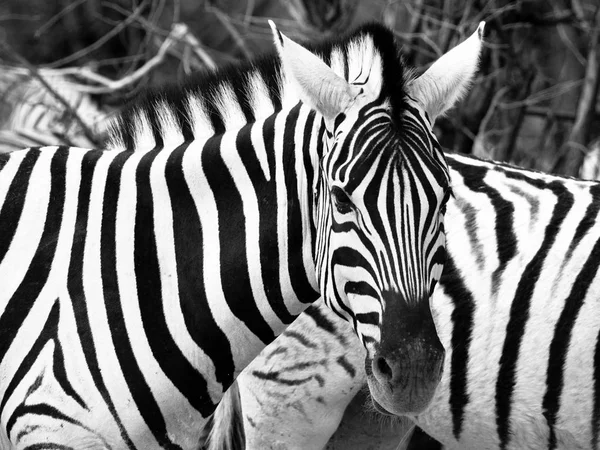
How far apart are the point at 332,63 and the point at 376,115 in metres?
0.48

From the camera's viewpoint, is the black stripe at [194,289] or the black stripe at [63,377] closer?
the black stripe at [63,377]

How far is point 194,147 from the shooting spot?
326cm

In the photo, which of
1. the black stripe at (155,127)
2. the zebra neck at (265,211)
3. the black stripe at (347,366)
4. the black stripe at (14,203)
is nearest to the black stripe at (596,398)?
the black stripe at (347,366)

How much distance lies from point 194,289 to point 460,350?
1394 mm

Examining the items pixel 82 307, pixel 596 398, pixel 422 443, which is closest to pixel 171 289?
pixel 82 307

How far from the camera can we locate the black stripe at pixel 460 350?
13.1ft

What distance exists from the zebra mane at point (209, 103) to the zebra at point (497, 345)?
0.98m

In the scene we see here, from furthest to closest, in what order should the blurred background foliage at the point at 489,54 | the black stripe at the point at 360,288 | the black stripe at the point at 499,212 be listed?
the blurred background foliage at the point at 489,54, the black stripe at the point at 499,212, the black stripe at the point at 360,288

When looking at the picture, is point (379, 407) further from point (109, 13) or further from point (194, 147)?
point (109, 13)

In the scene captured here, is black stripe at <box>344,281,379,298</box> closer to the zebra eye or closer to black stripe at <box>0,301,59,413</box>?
the zebra eye

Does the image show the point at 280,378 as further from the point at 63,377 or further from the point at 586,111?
the point at 586,111

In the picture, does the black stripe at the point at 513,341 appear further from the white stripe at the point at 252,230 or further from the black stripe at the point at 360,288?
the black stripe at the point at 360,288

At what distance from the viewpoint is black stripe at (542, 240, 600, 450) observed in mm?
3861

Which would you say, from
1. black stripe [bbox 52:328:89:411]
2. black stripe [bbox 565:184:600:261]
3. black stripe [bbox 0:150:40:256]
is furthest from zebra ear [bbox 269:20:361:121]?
black stripe [bbox 565:184:600:261]
